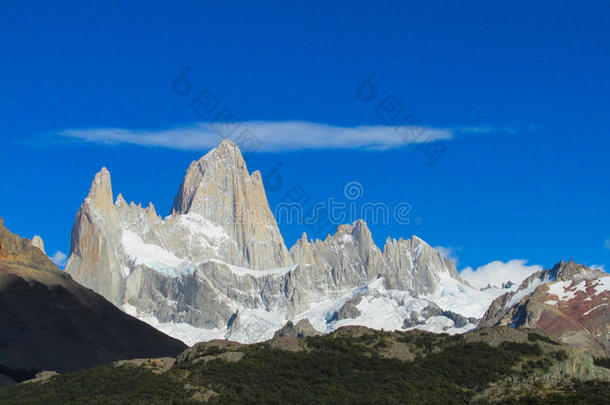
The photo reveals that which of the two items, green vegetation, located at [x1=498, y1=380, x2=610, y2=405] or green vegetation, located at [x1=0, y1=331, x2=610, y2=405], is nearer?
green vegetation, located at [x1=498, y1=380, x2=610, y2=405]

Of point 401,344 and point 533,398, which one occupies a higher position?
point 401,344

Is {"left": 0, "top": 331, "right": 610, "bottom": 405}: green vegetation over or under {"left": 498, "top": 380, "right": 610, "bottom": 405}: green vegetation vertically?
over

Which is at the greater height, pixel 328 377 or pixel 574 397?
pixel 328 377

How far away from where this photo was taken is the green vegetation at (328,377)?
128625 mm

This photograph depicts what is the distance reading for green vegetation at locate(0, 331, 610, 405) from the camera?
5064 inches

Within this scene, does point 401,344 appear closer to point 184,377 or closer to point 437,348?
point 437,348

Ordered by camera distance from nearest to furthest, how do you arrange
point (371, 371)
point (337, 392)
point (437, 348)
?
point (337, 392) < point (371, 371) < point (437, 348)

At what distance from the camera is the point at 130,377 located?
143 metres

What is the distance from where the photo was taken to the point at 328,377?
13838cm

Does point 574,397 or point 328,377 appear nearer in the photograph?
point 574,397

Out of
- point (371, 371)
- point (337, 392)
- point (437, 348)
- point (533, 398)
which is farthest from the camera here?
point (437, 348)

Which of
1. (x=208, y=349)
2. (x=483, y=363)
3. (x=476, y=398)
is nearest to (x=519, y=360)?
(x=483, y=363)

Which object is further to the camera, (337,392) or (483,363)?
(483,363)

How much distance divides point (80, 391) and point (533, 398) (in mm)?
60012
